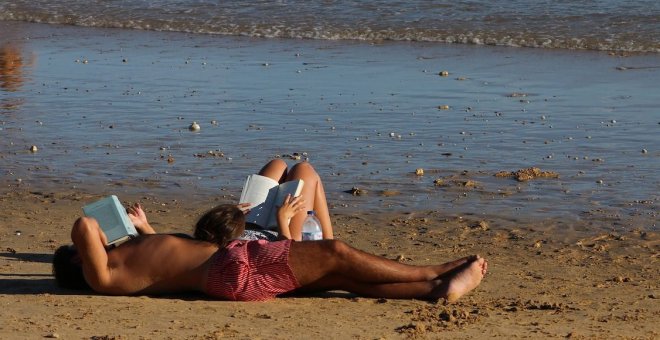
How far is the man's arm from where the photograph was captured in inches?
237

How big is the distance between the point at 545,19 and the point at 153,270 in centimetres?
1482

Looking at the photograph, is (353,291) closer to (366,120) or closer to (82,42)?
(366,120)

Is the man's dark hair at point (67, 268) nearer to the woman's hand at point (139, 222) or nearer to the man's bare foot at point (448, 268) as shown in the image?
the woman's hand at point (139, 222)

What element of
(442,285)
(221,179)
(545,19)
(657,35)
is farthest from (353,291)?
(545,19)

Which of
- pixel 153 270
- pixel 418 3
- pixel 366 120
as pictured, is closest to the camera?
pixel 153 270

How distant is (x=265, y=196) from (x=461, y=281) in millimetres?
1397

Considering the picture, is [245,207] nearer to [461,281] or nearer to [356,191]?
[461,281]

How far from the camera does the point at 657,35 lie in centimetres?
1844

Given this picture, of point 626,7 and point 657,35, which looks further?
point 626,7

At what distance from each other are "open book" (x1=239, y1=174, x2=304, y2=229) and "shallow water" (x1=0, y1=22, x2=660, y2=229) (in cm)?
192

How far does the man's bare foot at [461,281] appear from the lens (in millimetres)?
6262

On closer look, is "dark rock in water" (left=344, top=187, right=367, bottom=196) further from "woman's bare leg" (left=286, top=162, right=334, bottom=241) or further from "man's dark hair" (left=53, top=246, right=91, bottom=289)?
"man's dark hair" (left=53, top=246, right=91, bottom=289)

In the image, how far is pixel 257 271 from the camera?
6.24m

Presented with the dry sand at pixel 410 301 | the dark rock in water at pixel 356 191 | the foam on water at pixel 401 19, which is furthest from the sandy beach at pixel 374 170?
the foam on water at pixel 401 19
